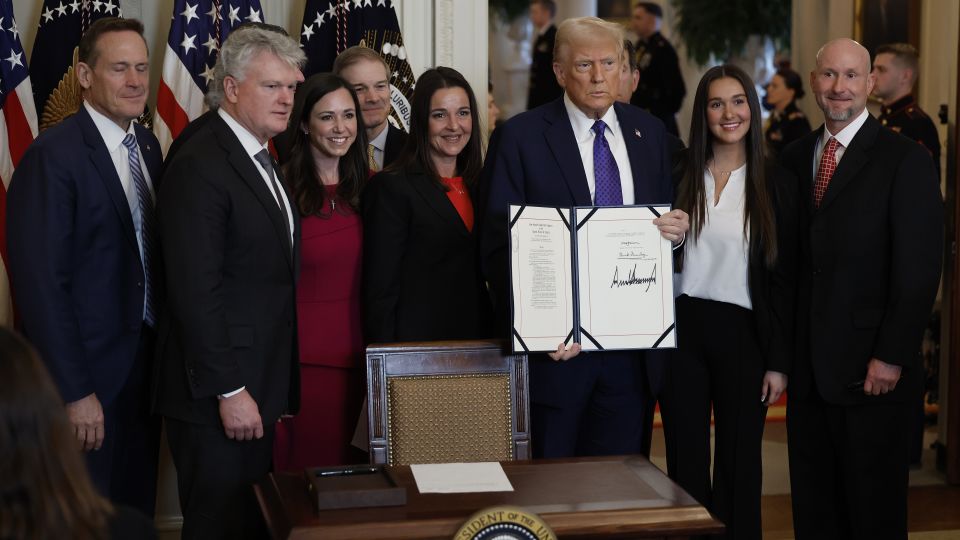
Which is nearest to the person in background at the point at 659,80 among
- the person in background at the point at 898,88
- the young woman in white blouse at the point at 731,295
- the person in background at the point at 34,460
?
the person in background at the point at 898,88

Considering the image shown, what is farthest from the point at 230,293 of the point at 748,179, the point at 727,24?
the point at 727,24

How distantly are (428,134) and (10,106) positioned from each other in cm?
156

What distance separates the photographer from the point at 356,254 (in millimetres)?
3785

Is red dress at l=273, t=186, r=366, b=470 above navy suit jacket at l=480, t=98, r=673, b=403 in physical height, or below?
below

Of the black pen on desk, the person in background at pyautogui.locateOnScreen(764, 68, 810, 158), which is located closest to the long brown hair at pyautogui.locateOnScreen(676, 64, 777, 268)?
the black pen on desk

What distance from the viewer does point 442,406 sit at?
3.05 meters

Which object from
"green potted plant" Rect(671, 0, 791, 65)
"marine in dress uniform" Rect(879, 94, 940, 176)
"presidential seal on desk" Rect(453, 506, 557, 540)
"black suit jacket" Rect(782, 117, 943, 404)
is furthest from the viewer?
"green potted plant" Rect(671, 0, 791, 65)

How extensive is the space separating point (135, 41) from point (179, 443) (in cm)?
121

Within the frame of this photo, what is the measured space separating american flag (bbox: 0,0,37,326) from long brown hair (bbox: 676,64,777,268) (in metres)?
2.34

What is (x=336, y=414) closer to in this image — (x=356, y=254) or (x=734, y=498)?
(x=356, y=254)

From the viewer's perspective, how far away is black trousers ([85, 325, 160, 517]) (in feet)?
11.0

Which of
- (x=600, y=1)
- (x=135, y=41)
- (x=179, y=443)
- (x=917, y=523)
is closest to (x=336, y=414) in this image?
(x=179, y=443)

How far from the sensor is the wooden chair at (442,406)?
3023mm

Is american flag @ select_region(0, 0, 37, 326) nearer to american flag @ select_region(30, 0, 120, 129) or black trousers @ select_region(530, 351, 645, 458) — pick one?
american flag @ select_region(30, 0, 120, 129)
